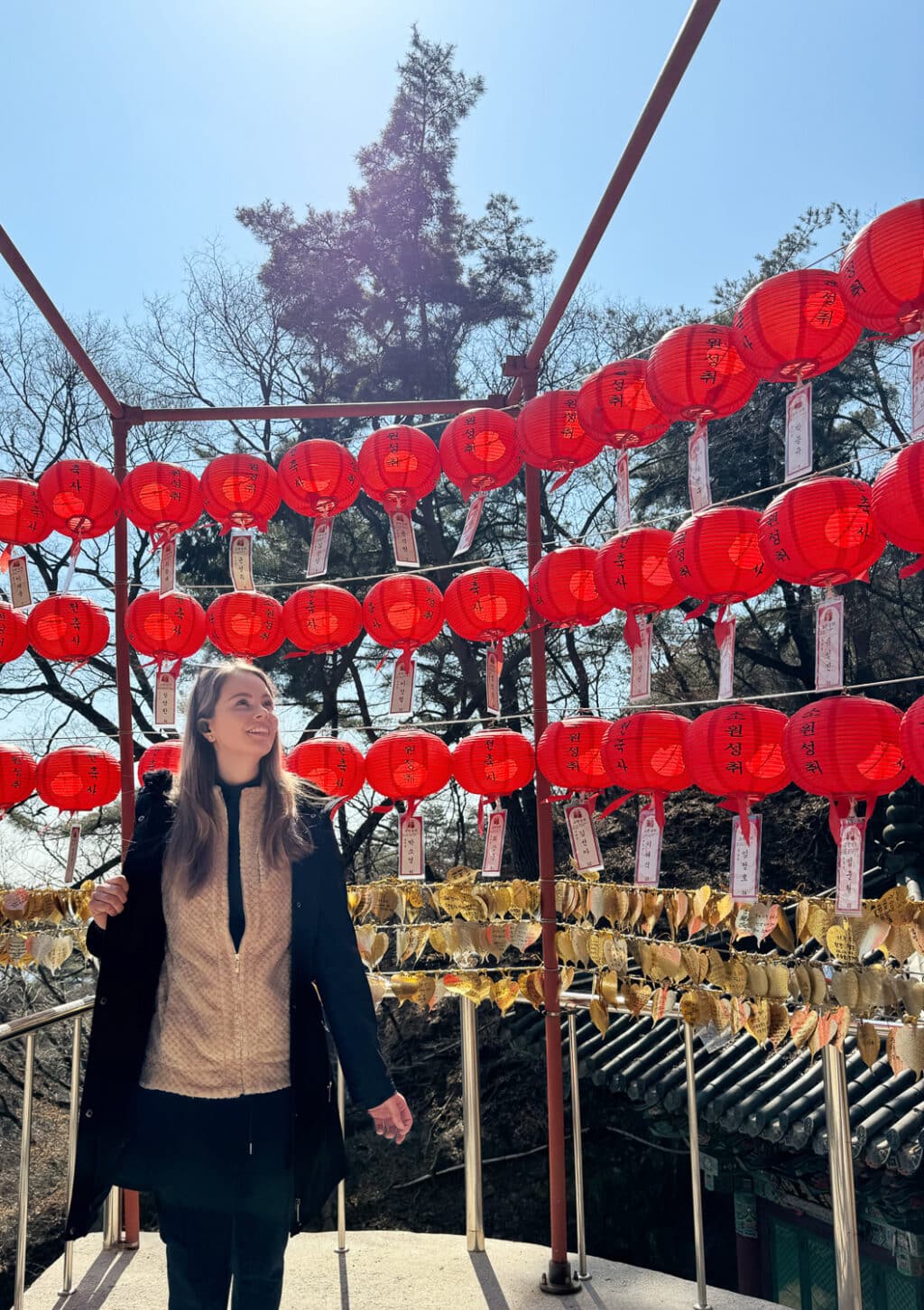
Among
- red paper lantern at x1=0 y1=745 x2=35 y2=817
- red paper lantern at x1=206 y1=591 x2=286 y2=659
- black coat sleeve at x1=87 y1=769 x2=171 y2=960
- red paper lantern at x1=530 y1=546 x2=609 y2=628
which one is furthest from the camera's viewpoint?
red paper lantern at x1=0 y1=745 x2=35 y2=817

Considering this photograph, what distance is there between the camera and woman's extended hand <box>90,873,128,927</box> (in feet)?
5.99

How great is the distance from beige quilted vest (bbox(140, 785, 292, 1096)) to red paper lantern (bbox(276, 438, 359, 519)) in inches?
95.0

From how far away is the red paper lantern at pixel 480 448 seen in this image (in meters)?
3.86

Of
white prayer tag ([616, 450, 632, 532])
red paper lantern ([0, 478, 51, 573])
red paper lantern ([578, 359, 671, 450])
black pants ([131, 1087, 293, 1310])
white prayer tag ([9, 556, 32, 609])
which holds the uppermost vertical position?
red paper lantern ([578, 359, 671, 450])

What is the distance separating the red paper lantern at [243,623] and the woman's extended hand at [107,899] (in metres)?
2.45

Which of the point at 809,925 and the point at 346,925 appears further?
the point at 809,925

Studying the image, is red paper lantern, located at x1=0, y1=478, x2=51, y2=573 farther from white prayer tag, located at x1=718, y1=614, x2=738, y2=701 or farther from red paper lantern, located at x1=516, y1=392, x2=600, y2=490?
white prayer tag, located at x1=718, y1=614, x2=738, y2=701

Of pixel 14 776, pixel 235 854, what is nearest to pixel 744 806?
pixel 235 854

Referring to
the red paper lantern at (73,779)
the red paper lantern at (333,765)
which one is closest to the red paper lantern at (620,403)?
the red paper lantern at (333,765)

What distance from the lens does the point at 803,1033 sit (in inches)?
106

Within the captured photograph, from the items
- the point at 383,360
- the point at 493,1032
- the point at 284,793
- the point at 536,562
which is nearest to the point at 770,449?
the point at 383,360

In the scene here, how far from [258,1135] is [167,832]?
0.52 meters

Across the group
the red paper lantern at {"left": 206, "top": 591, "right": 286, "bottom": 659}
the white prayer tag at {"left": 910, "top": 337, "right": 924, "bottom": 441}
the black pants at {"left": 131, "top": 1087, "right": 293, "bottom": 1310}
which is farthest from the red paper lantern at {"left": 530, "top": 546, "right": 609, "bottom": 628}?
the black pants at {"left": 131, "top": 1087, "right": 293, "bottom": 1310}

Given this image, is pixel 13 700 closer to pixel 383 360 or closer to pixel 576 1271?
pixel 383 360
